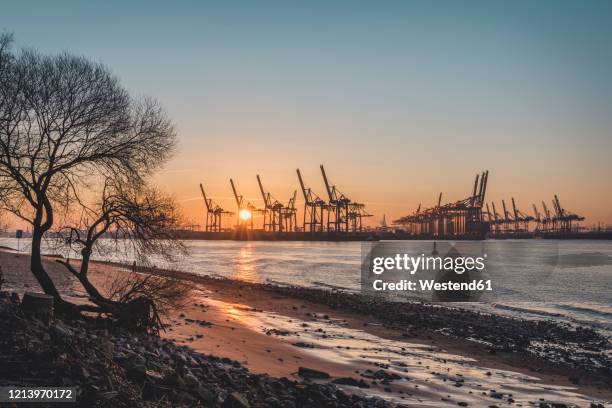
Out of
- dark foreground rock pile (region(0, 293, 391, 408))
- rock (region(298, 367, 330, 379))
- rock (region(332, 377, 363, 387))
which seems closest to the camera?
dark foreground rock pile (region(0, 293, 391, 408))

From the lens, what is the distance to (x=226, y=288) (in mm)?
32000

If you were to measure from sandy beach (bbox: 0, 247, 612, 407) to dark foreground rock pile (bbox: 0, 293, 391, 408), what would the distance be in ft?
4.90

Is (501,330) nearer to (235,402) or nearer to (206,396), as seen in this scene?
(235,402)

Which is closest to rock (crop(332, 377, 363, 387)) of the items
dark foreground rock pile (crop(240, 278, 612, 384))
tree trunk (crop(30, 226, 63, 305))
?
tree trunk (crop(30, 226, 63, 305))

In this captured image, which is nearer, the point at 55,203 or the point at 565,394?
the point at 565,394

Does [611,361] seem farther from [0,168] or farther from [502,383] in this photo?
[0,168]

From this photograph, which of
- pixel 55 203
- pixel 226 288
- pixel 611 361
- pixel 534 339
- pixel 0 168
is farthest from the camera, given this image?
pixel 226 288

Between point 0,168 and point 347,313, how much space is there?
49.8 ft

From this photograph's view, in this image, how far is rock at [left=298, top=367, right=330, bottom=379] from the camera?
10445 mm

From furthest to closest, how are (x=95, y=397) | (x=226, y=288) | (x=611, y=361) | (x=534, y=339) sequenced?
(x=226, y=288)
(x=534, y=339)
(x=611, y=361)
(x=95, y=397)

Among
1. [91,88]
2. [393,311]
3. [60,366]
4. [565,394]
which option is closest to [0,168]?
[91,88]

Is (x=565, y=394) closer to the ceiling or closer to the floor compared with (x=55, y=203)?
closer to the floor

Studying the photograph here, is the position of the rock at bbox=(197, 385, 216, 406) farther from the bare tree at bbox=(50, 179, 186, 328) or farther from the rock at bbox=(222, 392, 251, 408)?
the bare tree at bbox=(50, 179, 186, 328)

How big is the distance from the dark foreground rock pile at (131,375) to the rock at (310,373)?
4.36 feet
